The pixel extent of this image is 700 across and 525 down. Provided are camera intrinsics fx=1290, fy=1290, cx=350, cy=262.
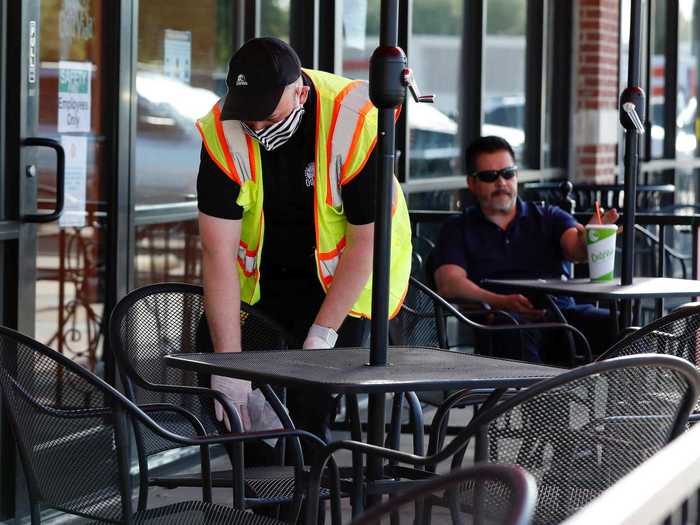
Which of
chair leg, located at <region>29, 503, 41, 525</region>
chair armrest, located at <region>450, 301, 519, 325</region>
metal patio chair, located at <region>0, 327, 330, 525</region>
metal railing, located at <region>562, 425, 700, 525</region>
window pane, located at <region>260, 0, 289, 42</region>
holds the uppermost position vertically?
window pane, located at <region>260, 0, 289, 42</region>

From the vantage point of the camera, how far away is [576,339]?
5562mm

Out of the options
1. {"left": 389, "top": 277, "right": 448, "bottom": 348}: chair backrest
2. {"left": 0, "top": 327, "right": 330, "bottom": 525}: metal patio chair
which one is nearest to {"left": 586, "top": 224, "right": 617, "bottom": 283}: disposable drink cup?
{"left": 389, "top": 277, "right": 448, "bottom": 348}: chair backrest

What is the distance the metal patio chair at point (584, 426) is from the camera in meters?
2.27

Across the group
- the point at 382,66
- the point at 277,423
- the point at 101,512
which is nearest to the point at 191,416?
the point at 277,423

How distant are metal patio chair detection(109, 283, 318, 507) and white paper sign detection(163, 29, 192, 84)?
176 centimetres

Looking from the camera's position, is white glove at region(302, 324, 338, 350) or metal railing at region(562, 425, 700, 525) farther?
white glove at region(302, 324, 338, 350)

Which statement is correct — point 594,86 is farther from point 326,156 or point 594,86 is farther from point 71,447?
point 71,447

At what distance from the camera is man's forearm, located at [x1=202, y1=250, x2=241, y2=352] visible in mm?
3469

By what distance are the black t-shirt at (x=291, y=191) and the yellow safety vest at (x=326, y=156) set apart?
19 millimetres

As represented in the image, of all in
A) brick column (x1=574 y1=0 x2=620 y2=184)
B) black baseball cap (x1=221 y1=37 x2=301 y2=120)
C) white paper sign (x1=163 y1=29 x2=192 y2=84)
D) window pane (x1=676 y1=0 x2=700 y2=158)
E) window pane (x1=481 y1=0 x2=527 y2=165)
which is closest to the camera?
black baseball cap (x1=221 y1=37 x2=301 y2=120)

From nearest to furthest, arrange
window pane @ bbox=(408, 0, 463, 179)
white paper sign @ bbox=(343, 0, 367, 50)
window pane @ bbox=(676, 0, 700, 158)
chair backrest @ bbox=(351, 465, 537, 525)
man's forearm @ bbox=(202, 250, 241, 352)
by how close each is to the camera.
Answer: chair backrest @ bbox=(351, 465, 537, 525), man's forearm @ bbox=(202, 250, 241, 352), white paper sign @ bbox=(343, 0, 367, 50), window pane @ bbox=(408, 0, 463, 179), window pane @ bbox=(676, 0, 700, 158)

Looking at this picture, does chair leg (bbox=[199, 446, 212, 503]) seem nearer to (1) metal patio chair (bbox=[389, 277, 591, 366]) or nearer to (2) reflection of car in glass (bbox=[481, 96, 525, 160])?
(1) metal patio chair (bbox=[389, 277, 591, 366])

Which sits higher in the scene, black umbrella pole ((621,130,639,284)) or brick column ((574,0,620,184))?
brick column ((574,0,620,184))

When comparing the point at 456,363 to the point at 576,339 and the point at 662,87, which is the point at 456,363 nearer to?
the point at 576,339
